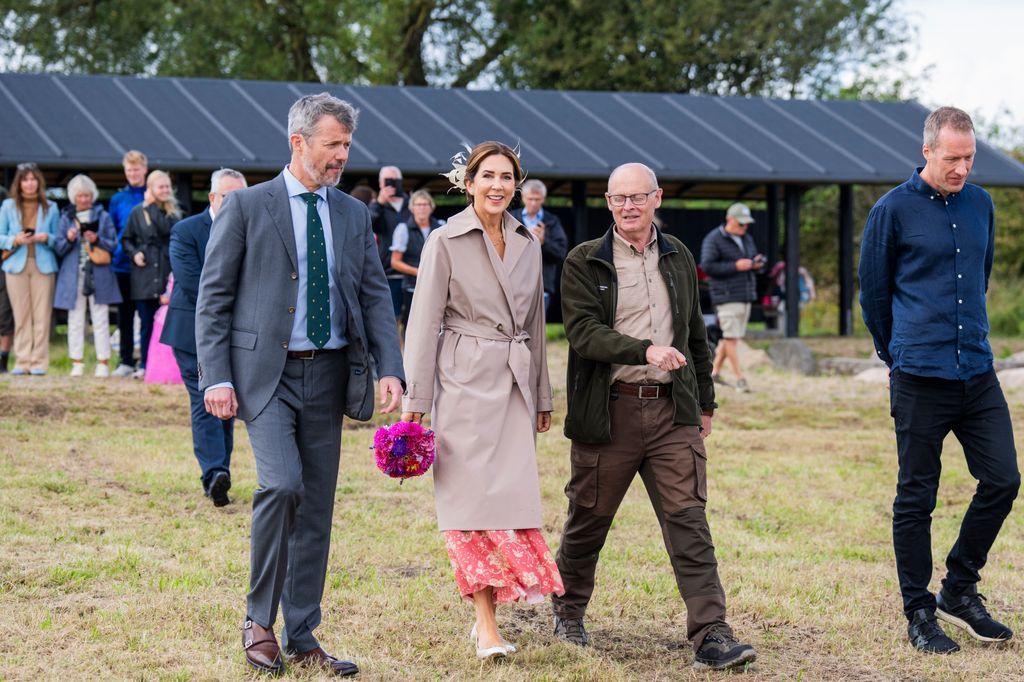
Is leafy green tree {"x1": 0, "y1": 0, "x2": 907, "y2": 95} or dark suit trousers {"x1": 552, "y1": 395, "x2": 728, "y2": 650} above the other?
leafy green tree {"x1": 0, "y1": 0, "x2": 907, "y2": 95}

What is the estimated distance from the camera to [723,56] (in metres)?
32.8

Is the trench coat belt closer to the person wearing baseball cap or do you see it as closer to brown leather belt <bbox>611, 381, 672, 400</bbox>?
brown leather belt <bbox>611, 381, 672, 400</bbox>

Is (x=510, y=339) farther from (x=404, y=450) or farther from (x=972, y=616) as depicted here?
(x=972, y=616)

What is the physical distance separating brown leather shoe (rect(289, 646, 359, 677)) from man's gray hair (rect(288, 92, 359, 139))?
1853mm

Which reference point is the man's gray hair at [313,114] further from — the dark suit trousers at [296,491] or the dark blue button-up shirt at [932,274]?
the dark blue button-up shirt at [932,274]

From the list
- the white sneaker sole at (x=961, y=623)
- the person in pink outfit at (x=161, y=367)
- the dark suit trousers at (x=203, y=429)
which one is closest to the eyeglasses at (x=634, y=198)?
the white sneaker sole at (x=961, y=623)

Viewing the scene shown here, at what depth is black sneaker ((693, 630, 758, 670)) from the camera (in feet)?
16.5

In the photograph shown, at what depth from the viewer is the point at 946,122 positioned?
17.5 ft

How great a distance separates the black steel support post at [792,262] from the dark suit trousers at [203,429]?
485 inches

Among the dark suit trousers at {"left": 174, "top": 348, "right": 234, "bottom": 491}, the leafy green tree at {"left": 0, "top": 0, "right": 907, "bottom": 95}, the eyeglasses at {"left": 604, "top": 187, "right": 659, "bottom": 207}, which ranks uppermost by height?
the leafy green tree at {"left": 0, "top": 0, "right": 907, "bottom": 95}

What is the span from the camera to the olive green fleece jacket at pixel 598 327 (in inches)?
206

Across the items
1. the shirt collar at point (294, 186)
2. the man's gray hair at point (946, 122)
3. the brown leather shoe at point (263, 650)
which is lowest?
the brown leather shoe at point (263, 650)

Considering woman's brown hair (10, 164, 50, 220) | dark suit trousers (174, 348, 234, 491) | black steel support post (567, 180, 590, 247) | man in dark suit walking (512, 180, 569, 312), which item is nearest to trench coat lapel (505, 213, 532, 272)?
dark suit trousers (174, 348, 234, 491)

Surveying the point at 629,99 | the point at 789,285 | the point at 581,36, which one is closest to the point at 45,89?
the point at 629,99
